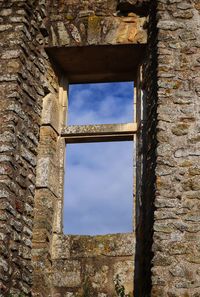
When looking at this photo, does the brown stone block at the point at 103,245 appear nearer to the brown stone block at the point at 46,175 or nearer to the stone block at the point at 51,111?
the brown stone block at the point at 46,175

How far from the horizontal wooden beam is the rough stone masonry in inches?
4.6

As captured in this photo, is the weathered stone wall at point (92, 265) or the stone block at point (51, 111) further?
the stone block at point (51, 111)

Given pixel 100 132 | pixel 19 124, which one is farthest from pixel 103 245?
pixel 19 124

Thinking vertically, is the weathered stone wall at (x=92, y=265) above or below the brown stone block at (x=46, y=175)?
below

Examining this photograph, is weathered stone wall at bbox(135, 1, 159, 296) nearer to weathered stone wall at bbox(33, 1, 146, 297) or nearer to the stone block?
weathered stone wall at bbox(33, 1, 146, 297)

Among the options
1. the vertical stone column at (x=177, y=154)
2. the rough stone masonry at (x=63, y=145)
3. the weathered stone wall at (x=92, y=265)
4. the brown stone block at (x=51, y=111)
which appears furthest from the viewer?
the brown stone block at (x=51, y=111)

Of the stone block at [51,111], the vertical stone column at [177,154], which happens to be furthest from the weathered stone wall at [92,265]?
the stone block at [51,111]

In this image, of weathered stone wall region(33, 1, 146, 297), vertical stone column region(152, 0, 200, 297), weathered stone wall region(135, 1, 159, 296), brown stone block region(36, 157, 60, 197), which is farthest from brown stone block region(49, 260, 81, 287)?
vertical stone column region(152, 0, 200, 297)

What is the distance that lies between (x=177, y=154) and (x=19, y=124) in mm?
1456

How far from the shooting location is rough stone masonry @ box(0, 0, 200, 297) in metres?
5.34

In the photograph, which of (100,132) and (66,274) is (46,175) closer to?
(100,132)

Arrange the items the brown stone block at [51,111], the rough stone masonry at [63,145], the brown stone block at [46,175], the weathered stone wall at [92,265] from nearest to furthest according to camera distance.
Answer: the rough stone masonry at [63,145], the weathered stone wall at [92,265], the brown stone block at [46,175], the brown stone block at [51,111]

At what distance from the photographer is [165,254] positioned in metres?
5.18

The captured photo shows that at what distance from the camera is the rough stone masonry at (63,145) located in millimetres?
5344
